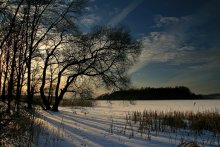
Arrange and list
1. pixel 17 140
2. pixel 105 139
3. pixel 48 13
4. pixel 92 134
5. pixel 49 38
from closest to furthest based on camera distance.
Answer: pixel 17 140
pixel 105 139
pixel 92 134
pixel 48 13
pixel 49 38

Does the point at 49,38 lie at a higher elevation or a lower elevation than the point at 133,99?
higher

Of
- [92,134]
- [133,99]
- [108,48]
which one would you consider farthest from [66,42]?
[92,134]

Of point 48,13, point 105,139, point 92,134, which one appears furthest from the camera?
point 48,13

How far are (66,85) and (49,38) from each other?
13.1ft

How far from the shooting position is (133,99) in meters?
21.3

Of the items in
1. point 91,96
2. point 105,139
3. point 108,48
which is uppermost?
point 108,48

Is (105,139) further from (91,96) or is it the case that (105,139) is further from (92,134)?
(91,96)

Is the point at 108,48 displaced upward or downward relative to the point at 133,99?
upward

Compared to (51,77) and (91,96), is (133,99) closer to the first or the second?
(91,96)

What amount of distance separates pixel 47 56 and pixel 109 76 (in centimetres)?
449

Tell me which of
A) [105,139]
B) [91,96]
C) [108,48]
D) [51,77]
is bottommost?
[105,139]

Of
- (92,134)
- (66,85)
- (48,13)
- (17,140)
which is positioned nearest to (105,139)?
(92,134)

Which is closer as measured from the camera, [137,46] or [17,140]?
[17,140]

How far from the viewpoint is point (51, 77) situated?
22359 millimetres
